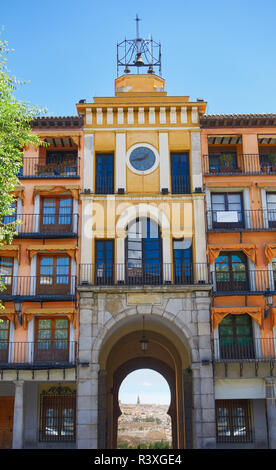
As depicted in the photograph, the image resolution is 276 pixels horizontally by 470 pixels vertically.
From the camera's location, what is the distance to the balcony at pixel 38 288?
22.9 m

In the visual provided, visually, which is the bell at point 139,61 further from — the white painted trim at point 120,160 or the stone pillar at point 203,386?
the stone pillar at point 203,386

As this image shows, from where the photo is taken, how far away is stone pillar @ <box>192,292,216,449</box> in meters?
21.4

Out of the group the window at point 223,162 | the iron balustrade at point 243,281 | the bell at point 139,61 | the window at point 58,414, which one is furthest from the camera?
the bell at point 139,61

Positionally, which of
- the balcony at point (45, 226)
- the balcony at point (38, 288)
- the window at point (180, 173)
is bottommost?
the balcony at point (38, 288)

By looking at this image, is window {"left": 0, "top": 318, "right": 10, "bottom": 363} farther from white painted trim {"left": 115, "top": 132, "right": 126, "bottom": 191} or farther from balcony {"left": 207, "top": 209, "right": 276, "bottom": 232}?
balcony {"left": 207, "top": 209, "right": 276, "bottom": 232}

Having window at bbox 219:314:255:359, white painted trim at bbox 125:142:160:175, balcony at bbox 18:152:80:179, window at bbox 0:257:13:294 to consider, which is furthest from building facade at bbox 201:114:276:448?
window at bbox 0:257:13:294

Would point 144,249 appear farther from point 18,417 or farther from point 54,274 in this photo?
point 18,417

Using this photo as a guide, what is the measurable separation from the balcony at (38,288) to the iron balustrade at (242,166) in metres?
8.19

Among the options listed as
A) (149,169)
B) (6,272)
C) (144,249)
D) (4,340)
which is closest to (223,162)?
(149,169)

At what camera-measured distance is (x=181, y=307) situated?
23.0 m

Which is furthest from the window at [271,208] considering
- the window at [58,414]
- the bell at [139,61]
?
the window at [58,414]

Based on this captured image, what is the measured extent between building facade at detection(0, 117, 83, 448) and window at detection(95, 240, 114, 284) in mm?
975

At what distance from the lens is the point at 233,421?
76.1ft
